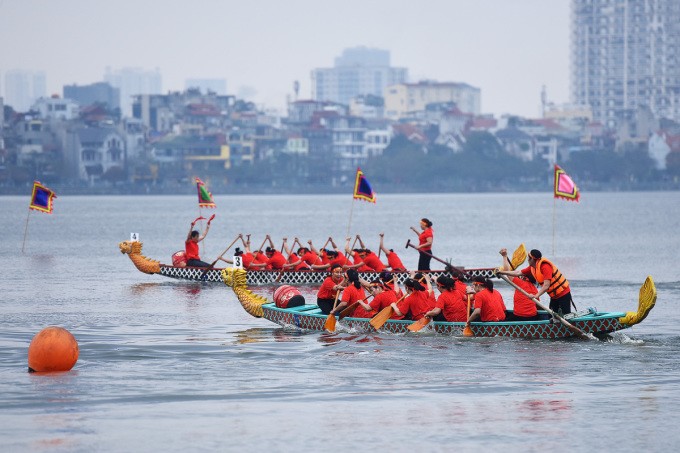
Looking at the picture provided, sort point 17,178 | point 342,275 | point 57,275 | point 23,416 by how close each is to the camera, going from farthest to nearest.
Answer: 1. point 17,178
2. point 57,275
3. point 342,275
4. point 23,416

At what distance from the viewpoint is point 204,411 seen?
18.9 meters

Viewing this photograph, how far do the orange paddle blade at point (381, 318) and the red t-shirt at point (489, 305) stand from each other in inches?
68.9

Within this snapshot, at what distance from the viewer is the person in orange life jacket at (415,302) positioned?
25562 millimetres

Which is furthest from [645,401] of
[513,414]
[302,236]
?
[302,236]

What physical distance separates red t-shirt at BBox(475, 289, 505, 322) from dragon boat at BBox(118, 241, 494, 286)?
10.1 meters

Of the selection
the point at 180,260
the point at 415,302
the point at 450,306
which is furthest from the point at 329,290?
the point at 180,260

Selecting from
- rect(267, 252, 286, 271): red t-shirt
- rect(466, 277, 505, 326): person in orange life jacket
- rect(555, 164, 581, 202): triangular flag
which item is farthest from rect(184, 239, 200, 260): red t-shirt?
rect(466, 277, 505, 326): person in orange life jacket

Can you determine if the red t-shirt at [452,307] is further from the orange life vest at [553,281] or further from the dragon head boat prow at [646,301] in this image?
the dragon head boat prow at [646,301]

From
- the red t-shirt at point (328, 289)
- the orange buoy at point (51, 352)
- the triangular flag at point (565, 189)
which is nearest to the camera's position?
the orange buoy at point (51, 352)

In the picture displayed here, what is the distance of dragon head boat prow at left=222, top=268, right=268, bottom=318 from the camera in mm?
28125

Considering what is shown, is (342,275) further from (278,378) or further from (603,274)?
(603,274)

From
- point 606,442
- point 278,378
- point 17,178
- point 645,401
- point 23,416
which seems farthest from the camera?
point 17,178

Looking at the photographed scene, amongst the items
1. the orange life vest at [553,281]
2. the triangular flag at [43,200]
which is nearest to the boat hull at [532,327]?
the orange life vest at [553,281]

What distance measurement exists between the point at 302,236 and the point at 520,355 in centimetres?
6196
